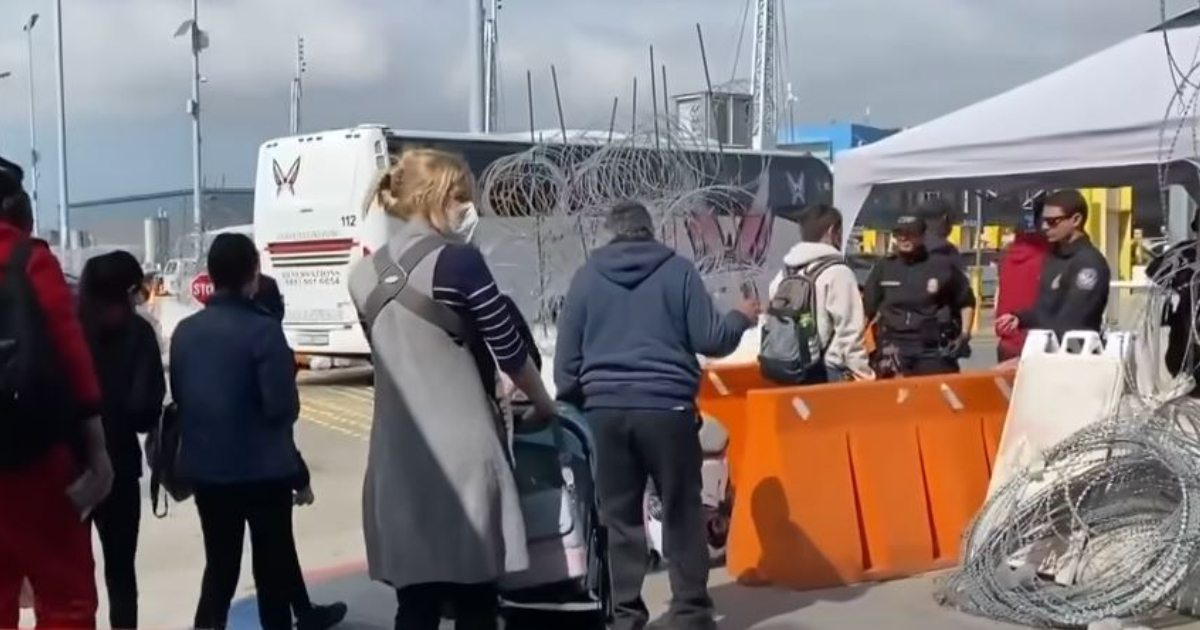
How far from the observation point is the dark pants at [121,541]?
230 inches

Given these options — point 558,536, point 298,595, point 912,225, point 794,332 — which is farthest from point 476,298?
point 912,225

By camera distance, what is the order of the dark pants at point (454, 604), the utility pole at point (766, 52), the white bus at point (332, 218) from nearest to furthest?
the dark pants at point (454, 604) < the white bus at point (332, 218) < the utility pole at point (766, 52)

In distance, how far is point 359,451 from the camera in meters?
13.4

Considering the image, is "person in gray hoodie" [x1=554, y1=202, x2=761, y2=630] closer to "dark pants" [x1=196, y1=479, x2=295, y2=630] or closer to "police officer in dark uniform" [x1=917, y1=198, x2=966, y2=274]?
"dark pants" [x1=196, y1=479, x2=295, y2=630]

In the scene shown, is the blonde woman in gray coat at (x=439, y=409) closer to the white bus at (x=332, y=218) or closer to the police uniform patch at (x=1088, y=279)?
the police uniform patch at (x=1088, y=279)

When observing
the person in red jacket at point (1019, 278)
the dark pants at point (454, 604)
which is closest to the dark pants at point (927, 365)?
the person in red jacket at point (1019, 278)

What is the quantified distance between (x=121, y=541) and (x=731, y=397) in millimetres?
3721

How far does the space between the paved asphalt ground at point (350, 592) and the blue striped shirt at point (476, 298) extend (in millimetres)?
2520

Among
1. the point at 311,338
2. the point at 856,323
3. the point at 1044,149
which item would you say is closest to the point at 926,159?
the point at 1044,149

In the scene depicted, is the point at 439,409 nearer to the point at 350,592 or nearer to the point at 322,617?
the point at 322,617

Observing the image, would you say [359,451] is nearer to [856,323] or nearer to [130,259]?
[856,323]

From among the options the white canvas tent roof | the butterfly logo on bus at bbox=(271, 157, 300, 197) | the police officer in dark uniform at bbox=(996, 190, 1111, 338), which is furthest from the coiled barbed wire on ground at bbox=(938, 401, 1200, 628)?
the butterfly logo on bus at bbox=(271, 157, 300, 197)

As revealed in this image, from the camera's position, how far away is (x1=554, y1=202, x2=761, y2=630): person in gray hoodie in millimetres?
6062

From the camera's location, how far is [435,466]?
474cm
